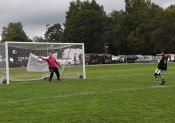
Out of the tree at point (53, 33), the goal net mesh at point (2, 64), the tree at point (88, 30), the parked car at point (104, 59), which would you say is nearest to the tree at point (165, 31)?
the tree at point (88, 30)

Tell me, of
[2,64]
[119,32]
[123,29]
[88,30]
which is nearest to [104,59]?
[119,32]

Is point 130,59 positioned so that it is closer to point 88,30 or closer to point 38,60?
point 88,30

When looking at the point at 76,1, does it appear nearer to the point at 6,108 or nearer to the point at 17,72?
the point at 17,72

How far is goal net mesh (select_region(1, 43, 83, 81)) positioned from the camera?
20.9 m

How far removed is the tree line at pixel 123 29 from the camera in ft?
242

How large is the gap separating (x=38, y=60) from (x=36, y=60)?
0.47 feet

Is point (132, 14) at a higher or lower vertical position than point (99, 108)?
higher

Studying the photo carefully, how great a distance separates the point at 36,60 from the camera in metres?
22.3

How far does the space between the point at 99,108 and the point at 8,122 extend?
2.78 meters

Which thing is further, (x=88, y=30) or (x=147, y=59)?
(x=88, y=30)

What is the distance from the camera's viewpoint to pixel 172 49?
72.0 metres

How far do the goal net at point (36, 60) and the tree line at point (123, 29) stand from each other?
51.2 meters

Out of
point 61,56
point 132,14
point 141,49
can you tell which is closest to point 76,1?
point 132,14

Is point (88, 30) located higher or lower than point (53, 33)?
lower
